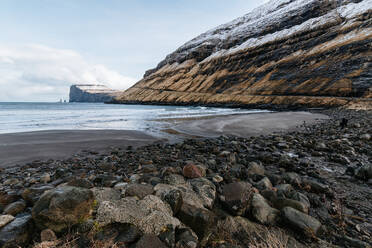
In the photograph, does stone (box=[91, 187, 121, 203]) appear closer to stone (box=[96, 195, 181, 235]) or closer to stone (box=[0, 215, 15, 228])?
stone (box=[96, 195, 181, 235])

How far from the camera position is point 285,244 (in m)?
1.77

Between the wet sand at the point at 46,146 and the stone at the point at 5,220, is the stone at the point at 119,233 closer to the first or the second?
the stone at the point at 5,220

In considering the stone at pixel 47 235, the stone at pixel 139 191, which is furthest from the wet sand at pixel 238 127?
the stone at pixel 47 235

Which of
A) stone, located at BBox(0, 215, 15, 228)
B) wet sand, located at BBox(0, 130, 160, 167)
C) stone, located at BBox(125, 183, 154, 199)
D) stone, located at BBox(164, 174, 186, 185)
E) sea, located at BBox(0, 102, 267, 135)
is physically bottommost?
wet sand, located at BBox(0, 130, 160, 167)

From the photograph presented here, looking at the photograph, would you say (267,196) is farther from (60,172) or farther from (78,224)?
(60,172)

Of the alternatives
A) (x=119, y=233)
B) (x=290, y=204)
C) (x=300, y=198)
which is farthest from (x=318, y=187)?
(x=119, y=233)

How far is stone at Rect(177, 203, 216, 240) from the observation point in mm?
1864

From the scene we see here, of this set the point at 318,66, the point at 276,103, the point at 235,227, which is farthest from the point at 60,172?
the point at 318,66

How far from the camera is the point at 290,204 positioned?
2.31m

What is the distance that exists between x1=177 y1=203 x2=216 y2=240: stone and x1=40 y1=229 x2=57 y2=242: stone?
122cm

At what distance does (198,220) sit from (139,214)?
0.65m

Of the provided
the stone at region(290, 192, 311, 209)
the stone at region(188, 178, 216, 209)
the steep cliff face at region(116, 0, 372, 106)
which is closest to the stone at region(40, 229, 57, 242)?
the stone at region(188, 178, 216, 209)

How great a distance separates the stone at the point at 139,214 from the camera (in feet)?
5.81

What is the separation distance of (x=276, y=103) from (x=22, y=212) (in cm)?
3871
